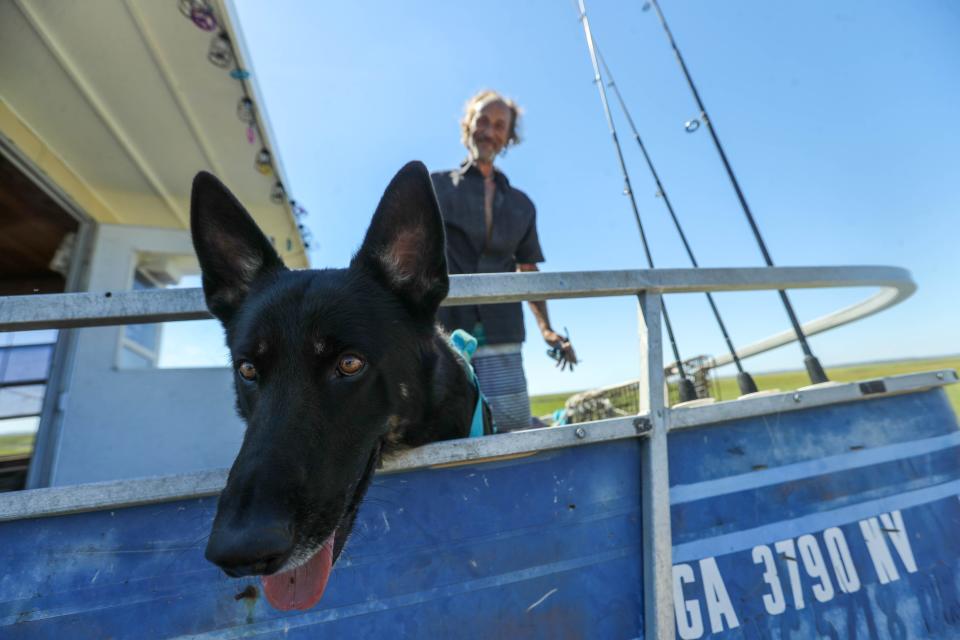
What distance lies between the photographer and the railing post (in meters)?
1.44

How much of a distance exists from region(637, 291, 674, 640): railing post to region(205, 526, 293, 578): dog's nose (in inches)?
46.2

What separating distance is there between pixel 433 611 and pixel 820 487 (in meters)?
1.58

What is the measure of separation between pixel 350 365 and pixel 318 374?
104 mm

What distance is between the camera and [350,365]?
1421mm

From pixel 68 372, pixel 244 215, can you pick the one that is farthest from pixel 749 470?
pixel 68 372

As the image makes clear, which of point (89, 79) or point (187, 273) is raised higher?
point (89, 79)

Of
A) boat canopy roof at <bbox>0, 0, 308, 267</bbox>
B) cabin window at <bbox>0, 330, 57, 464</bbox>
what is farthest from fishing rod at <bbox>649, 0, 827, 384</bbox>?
cabin window at <bbox>0, 330, 57, 464</bbox>

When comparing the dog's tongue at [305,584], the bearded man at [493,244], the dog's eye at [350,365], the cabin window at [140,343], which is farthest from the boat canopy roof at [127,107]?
the dog's tongue at [305,584]

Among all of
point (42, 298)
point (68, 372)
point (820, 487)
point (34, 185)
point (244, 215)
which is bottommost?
point (820, 487)

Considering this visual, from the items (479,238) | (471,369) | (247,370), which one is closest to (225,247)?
(247,370)

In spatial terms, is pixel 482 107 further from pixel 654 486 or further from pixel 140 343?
pixel 140 343

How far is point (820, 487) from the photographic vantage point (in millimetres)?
1751

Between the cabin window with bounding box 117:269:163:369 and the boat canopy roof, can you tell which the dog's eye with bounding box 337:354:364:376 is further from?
the cabin window with bounding box 117:269:163:369

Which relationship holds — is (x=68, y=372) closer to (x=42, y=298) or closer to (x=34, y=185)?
(x=34, y=185)
